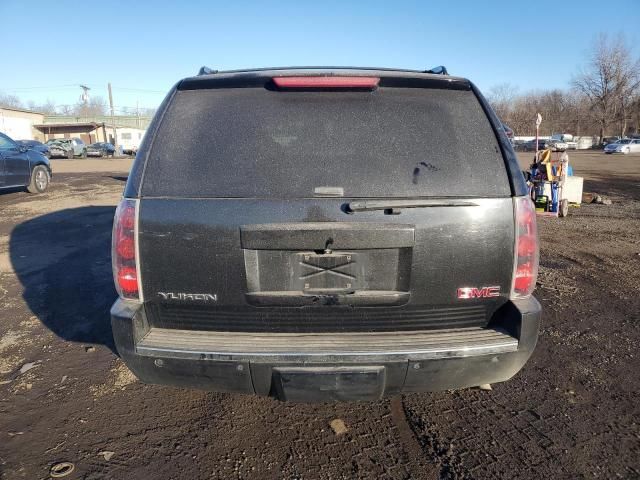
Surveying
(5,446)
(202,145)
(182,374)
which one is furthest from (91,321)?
(202,145)

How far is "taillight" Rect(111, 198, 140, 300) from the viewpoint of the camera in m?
2.08

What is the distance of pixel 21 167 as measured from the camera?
1123 centimetres

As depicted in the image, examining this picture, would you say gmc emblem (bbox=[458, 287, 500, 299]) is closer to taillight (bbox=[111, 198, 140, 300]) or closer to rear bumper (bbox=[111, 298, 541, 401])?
rear bumper (bbox=[111, 298, 541, 401])

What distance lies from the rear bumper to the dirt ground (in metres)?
0.45

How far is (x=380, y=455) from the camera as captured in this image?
2.28 m

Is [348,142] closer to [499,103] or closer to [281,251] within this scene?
[281,251]

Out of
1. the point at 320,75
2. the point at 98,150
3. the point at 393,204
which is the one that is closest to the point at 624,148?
the point at 98,150

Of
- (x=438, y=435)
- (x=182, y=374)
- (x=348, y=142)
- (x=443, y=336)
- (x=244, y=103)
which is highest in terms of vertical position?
(x=244, y=103)

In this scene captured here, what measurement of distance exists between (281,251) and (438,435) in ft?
4.73

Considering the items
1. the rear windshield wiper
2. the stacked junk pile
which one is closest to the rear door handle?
the rear windshield wiper

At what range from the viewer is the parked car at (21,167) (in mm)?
10570

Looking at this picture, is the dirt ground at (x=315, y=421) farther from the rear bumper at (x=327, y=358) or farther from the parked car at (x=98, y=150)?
the parked car at (x=98, y=150)

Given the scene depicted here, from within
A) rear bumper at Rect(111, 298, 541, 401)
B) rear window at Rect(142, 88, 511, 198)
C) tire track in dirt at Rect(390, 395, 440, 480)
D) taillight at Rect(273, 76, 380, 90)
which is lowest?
tire track in dirt at Rect(390, 395, 440, 480)

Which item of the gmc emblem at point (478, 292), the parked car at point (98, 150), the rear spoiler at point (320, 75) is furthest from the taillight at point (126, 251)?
the parked car at point (98, 150)
